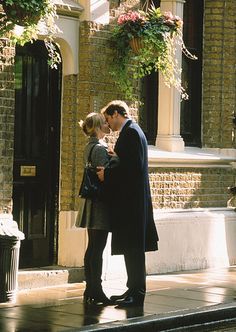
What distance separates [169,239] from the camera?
1390cm

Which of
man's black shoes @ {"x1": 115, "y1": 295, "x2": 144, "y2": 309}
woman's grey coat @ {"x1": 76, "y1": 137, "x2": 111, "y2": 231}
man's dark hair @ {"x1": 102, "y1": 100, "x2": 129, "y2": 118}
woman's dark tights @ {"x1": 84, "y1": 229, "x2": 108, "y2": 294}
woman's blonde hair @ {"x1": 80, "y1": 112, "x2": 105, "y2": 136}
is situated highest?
man's dark hair @ {"x1": 102, "y1": 100, "x2": 129, "y2": 118}

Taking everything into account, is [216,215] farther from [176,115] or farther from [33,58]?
[33,58]

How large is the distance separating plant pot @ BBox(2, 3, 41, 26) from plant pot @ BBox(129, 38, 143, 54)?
7.72 feet

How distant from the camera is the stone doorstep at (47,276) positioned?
1175 cm

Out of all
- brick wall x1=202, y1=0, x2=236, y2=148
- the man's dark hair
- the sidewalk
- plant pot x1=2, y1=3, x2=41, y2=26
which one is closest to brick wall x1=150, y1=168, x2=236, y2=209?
brick wall x1=202, y1=0, x2=236, y2=148

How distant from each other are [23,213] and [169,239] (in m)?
2.36

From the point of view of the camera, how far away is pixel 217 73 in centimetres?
1546

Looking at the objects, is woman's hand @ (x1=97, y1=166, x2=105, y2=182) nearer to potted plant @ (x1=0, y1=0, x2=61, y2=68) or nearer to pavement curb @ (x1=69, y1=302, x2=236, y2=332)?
pavement curb @ (x1=69, y1=302, x2=236, y2=332)

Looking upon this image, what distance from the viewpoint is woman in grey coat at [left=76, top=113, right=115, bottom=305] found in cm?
1062

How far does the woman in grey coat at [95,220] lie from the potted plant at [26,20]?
44.6 inches

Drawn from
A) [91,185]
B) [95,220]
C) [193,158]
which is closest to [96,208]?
[95,220]

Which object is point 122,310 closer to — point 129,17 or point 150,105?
point 129,17

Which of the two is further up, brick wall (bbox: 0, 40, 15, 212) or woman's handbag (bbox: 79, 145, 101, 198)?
brick wall (bbox: 0, 40, 15, 212)

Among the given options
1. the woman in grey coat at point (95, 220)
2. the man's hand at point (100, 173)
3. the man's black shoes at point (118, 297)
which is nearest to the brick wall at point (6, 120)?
the woman in grey coat at point (95, 220)
